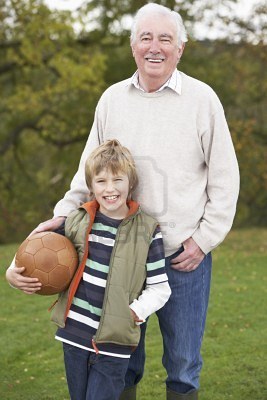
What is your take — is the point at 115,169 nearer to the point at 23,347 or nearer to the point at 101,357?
the point at 101,357

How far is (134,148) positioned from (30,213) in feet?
58.9

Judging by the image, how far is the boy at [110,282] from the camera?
122 inches

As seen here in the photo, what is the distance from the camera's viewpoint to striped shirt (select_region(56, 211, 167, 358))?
10.3 feet

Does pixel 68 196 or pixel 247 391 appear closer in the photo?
pixel 68 196

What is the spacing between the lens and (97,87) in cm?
1612

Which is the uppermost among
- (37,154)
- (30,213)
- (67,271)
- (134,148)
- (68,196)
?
(134,148)

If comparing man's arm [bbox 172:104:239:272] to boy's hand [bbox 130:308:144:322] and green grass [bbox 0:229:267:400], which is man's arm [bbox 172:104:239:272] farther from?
green grass [bbox 0:229:267:400]

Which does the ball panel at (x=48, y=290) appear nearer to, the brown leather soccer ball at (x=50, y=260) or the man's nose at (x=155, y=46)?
the brown leather soccer ball at (x=50, y=260)

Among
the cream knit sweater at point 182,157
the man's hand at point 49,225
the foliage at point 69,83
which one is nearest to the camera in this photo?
the cream knit sweater at point 182,157

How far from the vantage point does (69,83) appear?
15719mm

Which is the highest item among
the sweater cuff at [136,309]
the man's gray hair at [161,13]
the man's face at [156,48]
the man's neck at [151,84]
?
the man's gray hair at [161,13]

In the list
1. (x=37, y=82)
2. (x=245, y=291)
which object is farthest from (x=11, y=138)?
(x=245, y=291)

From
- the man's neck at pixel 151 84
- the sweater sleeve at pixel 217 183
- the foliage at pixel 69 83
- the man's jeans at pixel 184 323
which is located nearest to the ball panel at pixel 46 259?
the man's jeans at pixel 184 323

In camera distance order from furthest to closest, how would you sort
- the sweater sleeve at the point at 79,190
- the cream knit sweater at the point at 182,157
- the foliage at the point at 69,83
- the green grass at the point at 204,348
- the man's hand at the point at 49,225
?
the foliage at the point at 69,83 → the green grass at the point at 204,348 → the sweater sleeve at the point at 79,190 → the man's hand at the point at 49,225 → the cream knit sweater at the point at 182,157
